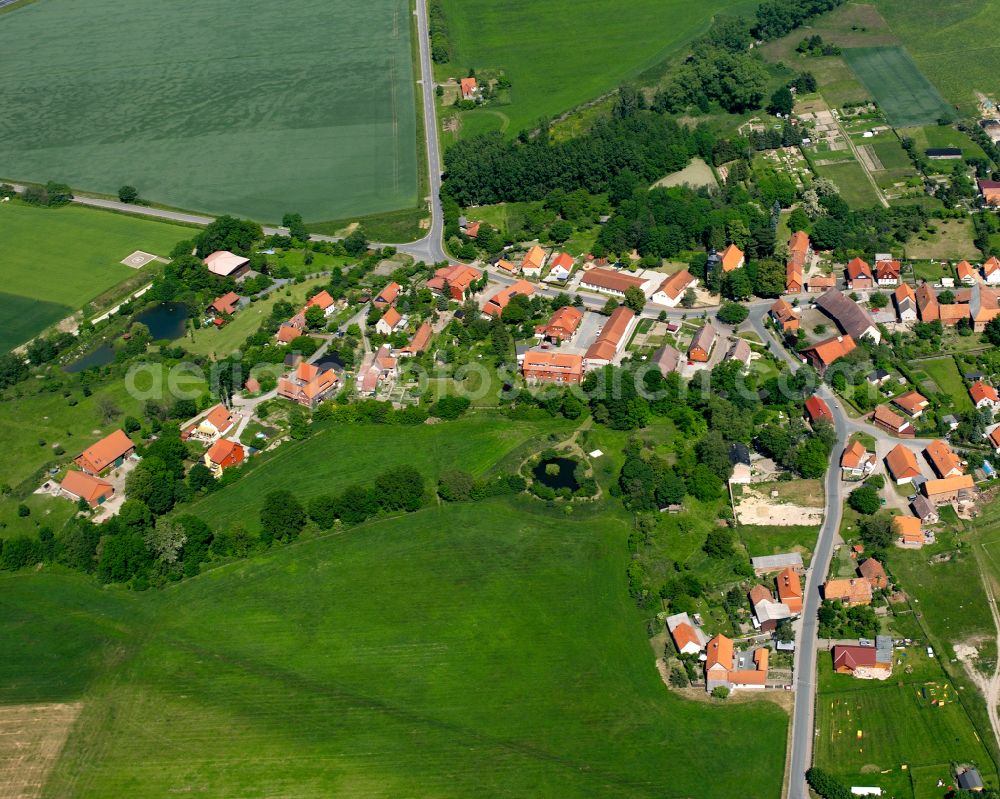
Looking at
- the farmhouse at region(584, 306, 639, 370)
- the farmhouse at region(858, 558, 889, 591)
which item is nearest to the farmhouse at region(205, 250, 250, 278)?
the farmhouse at region(584, 306, 639, 370)

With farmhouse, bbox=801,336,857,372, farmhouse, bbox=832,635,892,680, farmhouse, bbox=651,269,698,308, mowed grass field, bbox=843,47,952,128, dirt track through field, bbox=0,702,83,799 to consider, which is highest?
mowed grass field, bbox=843,47,952,128

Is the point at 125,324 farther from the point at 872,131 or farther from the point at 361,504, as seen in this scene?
the point at 872,131

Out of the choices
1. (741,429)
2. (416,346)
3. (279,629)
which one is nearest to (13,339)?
(416,346)

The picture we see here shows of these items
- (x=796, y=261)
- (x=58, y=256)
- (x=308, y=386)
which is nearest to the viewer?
(x=308, y=386)

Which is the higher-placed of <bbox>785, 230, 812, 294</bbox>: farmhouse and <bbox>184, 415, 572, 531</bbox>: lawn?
<bbox>785, 230, 812, 294</bbox>: farmhouse

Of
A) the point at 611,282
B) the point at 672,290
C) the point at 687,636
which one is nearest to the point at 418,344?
the point at 611,282

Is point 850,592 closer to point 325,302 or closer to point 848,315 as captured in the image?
point 848,315

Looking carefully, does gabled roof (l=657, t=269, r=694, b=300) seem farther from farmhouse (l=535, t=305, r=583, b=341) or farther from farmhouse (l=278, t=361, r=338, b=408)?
farmhouse (l=278, t=361, r=338, b=408)
